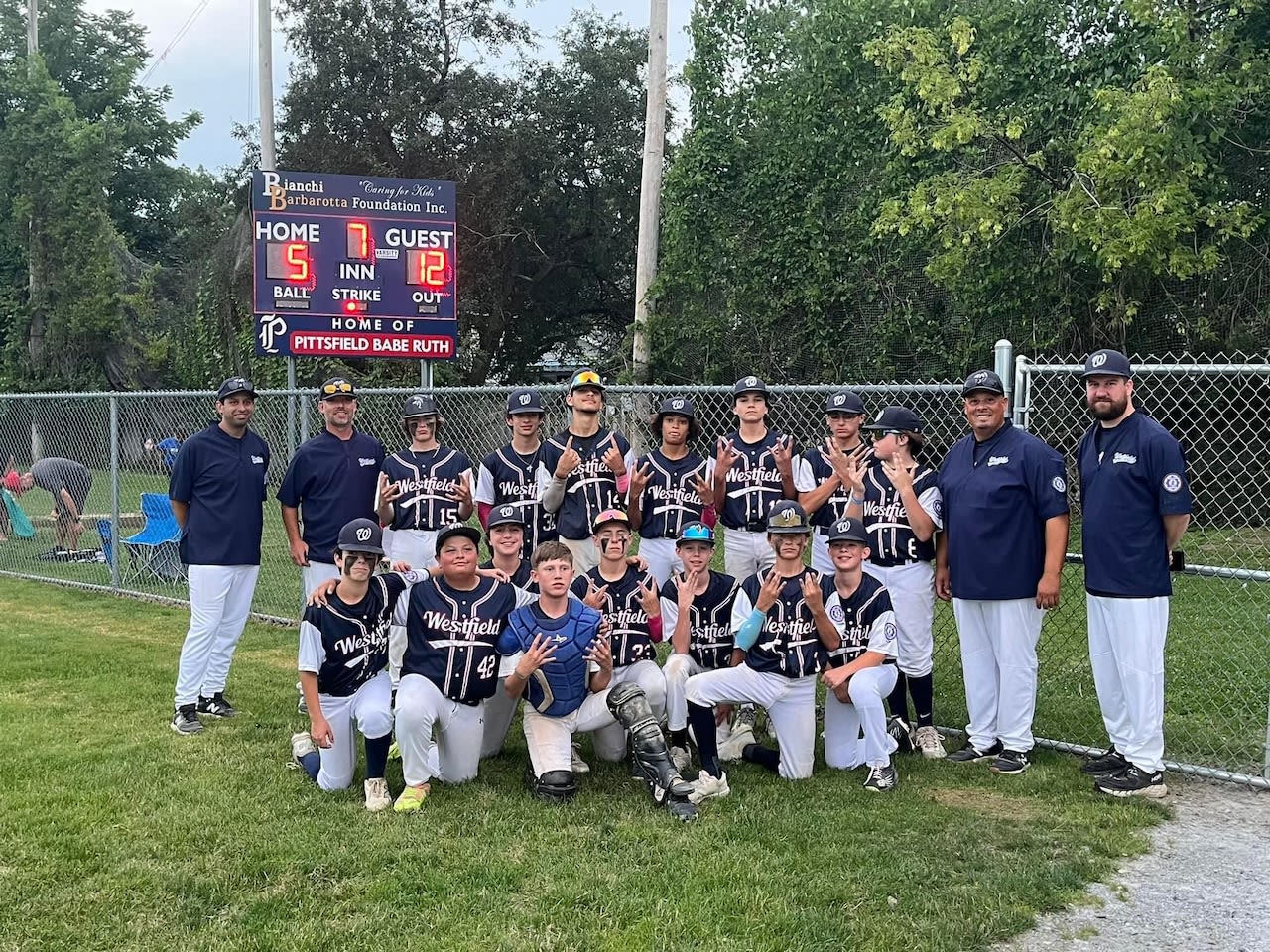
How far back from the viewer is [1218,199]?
11.2 m

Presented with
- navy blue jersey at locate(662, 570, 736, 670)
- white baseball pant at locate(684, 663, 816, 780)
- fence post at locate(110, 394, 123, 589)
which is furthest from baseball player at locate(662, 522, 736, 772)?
fence post at locate(110, 394, 123, 589)

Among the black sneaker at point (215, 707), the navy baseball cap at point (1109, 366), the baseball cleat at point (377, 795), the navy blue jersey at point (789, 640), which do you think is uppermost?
the navy baseball cap at point (1109, 366)

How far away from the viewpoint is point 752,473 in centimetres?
579

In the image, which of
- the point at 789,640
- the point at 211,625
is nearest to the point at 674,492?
the point at 789,640

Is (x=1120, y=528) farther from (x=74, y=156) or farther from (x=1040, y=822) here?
(x=74, y=156)

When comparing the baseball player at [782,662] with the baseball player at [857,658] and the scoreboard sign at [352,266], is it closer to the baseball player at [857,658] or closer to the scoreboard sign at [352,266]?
the baseball player at [857,658]

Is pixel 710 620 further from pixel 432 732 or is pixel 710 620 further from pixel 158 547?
pixel 158 547

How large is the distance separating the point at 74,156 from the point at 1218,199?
27.0 metres

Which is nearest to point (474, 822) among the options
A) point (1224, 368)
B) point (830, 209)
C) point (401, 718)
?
point (401, 718)

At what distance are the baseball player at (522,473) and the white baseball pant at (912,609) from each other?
6.18ft

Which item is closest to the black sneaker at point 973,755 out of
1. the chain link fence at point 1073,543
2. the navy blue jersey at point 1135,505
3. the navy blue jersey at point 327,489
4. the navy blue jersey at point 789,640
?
the chain link fence at point 1073,543

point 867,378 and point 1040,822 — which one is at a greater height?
point 867,378

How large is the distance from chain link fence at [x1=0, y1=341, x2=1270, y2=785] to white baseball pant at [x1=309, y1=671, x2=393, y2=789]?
2370 mm

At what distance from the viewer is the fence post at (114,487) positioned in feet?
31.8
